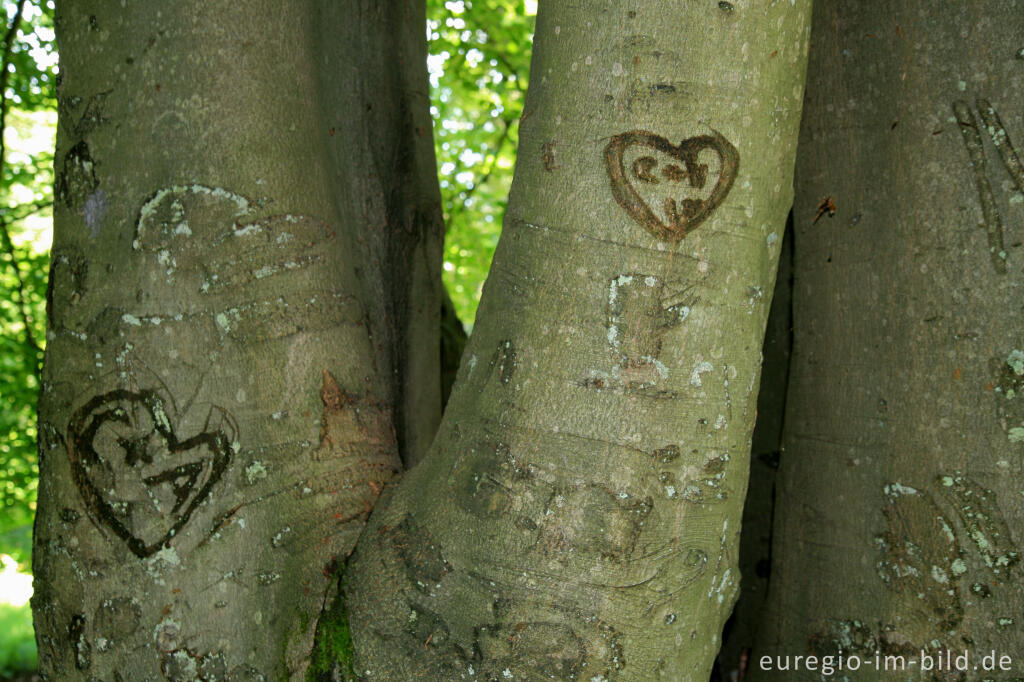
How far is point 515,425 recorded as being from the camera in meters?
1.47

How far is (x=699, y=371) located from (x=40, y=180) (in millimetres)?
4806

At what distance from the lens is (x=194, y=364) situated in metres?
1.61

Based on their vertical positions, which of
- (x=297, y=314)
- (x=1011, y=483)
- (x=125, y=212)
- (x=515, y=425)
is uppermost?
(x=125, y=212)

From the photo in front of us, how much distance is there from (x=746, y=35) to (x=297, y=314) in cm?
106

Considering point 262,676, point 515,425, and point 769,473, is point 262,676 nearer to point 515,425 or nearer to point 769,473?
point 515,425

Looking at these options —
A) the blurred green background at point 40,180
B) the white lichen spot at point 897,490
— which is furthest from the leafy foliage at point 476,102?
the white lichen spot at point 897,490

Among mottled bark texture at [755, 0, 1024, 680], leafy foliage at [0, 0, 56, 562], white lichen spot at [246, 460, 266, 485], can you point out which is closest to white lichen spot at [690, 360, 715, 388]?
mottled bark texture at [755, 0, 1024, 680]

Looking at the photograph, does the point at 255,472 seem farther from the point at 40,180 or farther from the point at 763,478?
the point at 40,180

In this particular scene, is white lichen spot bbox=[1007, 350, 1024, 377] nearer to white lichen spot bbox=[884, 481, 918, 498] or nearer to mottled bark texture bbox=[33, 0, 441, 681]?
white lichen spot bbox=[884, 481, 918, 498]

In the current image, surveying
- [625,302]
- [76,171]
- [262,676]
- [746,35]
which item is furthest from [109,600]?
[746,35]

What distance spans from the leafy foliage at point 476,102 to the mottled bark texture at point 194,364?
9.67 feet

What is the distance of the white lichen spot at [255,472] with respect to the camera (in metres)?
1.61

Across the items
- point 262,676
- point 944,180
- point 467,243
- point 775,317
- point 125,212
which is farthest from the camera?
point 467,243

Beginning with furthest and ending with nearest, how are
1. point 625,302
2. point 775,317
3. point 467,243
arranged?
point 467,243
point 775,317
point 625,302
